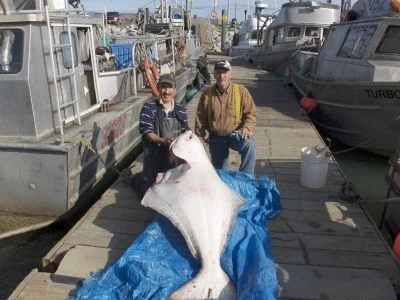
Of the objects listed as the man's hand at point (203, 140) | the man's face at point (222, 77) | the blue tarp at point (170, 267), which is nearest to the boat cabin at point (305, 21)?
the man's hand at point (203, 140)

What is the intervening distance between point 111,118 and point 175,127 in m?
1.69

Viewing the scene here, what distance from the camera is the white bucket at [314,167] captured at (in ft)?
16.2

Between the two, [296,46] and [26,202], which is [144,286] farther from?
[296,46]

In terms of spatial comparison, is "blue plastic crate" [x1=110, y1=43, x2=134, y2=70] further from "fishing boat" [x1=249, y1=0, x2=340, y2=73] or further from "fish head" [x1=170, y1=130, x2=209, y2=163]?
"fishing boat" [x1=249, y1=0, x2=340, y2=73]

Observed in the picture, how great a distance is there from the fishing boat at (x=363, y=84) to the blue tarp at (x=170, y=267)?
3.63 m

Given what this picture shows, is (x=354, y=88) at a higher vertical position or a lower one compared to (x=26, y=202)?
higher

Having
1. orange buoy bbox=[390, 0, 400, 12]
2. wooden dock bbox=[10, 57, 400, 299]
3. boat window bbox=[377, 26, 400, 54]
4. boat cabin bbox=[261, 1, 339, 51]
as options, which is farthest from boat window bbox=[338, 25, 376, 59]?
boat cabin bbox=[261, 1, 339, 51]

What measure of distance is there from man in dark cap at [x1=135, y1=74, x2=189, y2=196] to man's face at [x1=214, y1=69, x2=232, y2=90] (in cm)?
47

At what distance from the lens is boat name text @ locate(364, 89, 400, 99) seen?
6.63m

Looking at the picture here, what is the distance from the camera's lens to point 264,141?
744 cm

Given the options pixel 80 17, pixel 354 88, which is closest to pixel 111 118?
pixel 80 17

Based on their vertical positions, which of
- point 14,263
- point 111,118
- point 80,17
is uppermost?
point 80,17

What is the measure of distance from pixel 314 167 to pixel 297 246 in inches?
58.6

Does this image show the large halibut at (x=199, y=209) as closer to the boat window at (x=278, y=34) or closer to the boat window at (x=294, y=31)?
the boat window at (x=294, y=31)
